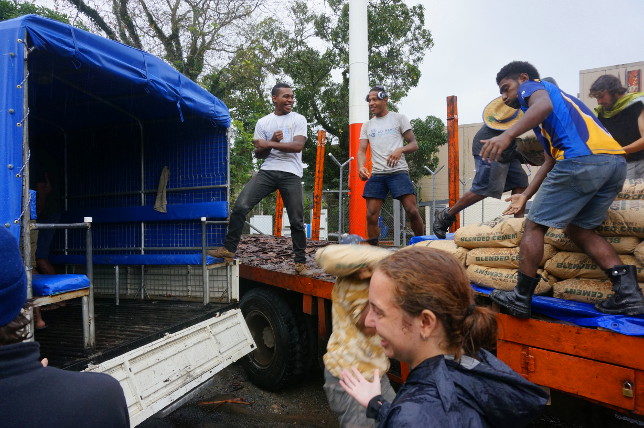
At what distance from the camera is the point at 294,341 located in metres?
4.46

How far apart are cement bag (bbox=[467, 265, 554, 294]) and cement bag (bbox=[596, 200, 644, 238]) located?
1.52 ft

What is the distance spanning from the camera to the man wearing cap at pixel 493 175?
4461 mm

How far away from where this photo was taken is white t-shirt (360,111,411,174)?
5.07 metres

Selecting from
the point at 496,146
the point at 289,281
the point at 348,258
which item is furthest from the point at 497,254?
the point at 289,281

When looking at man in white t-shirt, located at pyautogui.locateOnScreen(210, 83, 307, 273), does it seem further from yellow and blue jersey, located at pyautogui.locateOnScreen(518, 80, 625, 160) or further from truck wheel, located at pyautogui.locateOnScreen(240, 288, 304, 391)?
yellow and blue jersey, located at pyautogui.locateOnScreen(518, 80, 625, 160)

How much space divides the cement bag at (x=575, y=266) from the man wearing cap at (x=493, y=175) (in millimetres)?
1605

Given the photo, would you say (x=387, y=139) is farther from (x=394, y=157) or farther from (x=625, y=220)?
(x=625, y=220)

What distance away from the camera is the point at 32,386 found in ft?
3.39

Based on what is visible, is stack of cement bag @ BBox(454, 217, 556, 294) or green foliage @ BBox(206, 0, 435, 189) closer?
stack of cement bag @ BBox(454, 217, 556, 294)

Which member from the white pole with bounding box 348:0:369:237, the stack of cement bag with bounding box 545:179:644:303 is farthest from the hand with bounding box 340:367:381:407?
the white pole with bounding box 348:0:369:237

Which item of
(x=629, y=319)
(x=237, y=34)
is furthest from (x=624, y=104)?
(x=237, y=34)

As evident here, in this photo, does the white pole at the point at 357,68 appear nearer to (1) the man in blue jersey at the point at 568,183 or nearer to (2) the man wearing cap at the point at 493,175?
(2) the man wearing cap at the point at 493,175

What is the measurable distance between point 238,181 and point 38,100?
10247 mm

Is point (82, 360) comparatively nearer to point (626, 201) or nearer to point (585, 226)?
point (585, 226)
